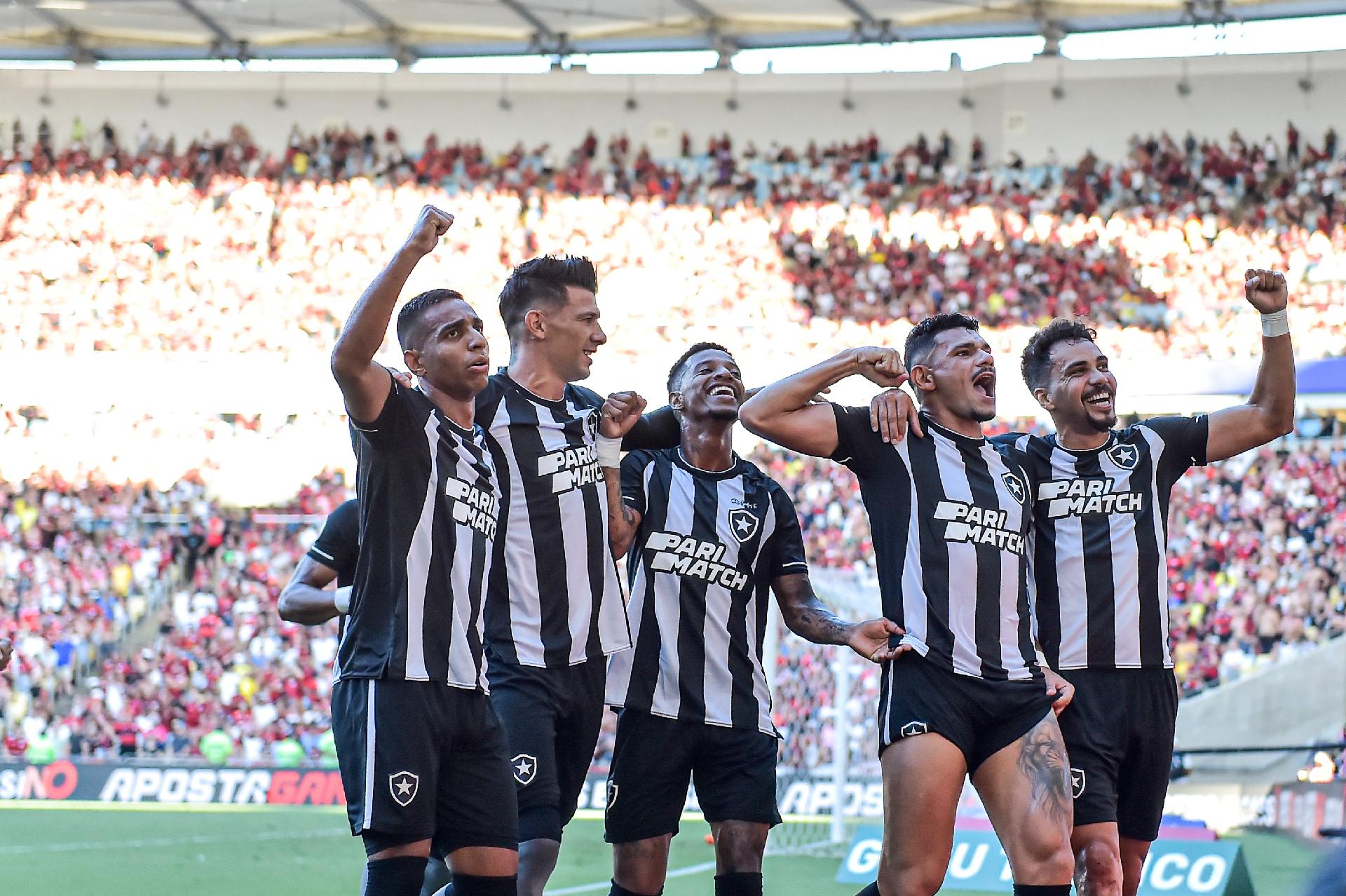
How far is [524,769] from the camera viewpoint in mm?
5098

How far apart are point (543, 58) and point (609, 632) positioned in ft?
87.2

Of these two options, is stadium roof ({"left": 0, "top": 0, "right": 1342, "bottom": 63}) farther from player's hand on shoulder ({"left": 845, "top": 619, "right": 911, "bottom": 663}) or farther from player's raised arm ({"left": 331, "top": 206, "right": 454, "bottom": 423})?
player's raised arm ({"left": 331, "top": 206, "right": 454, "bottom": 423})

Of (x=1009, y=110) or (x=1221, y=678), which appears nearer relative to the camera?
(x=1221, y=678)

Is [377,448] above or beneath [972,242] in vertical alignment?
beneath

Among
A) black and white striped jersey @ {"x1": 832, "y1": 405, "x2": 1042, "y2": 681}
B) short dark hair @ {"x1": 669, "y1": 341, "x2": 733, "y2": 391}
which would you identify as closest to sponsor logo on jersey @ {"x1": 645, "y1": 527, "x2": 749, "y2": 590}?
short dark hair @ {"x1": 669, "y1": 341, "x2": 733, "y2": 391}

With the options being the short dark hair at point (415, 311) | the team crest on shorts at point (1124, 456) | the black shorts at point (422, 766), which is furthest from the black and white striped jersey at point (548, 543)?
the team crest on shorts at point (1124, 456)

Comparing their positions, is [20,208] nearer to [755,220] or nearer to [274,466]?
[274,466]

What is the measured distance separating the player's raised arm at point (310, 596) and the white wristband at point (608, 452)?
128cm

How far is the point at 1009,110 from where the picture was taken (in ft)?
91.4

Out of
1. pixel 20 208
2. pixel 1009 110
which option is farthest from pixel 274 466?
pixel 1009 110

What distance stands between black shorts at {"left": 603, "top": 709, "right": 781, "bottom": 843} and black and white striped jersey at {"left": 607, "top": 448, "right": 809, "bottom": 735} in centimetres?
6

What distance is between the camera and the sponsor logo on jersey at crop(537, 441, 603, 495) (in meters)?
5.33

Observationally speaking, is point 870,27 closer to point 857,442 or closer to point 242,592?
point 242,592

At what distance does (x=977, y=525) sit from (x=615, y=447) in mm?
1267
